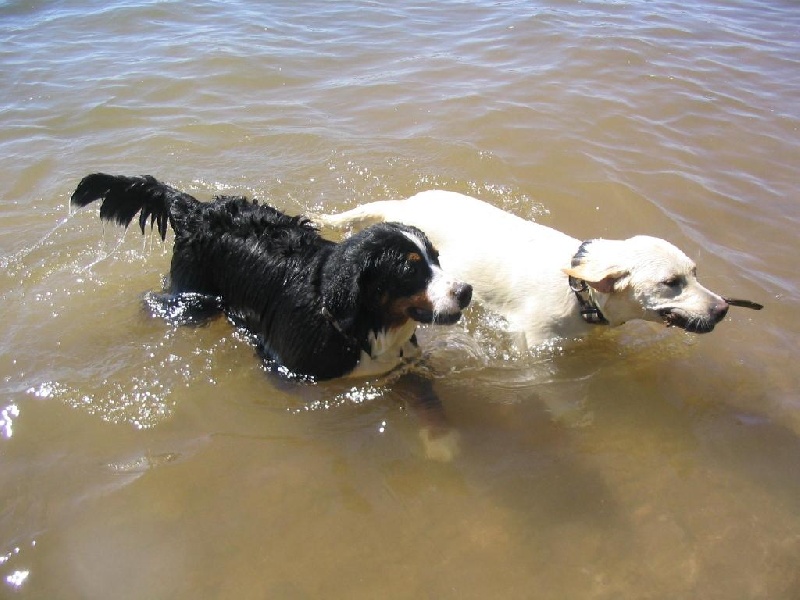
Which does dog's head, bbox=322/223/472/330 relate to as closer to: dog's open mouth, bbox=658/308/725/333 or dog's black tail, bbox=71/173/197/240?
dog's open mouth, bbox=658/308/725/333

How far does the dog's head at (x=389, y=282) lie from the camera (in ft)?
12.0

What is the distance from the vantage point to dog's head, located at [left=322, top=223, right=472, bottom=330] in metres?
3.65

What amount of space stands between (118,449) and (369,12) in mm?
11281

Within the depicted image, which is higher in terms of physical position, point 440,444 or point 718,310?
point 718,310

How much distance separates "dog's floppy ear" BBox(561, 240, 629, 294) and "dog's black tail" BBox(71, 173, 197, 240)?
9.82ft

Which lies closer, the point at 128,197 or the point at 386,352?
the point at 386,352

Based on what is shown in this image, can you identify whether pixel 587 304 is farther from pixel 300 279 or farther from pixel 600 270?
pixel 300 279

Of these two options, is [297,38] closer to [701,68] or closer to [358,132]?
[358,132]

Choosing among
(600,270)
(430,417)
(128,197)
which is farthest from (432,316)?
(128,197)

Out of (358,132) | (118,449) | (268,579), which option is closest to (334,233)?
(358,132)

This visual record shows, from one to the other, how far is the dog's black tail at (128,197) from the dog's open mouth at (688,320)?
3615mm

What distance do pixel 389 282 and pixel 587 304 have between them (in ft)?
5.24

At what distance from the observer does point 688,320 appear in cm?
400

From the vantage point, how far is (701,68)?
385 inches
